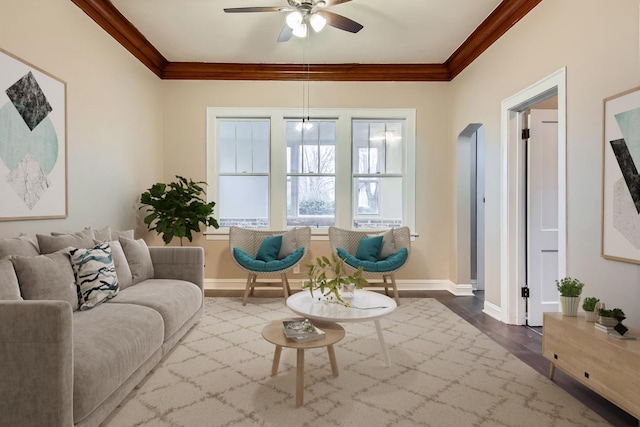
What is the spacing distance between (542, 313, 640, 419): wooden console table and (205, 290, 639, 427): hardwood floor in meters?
0.15

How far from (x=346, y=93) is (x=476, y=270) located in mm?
Result: 3241

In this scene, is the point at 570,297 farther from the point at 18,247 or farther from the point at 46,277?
the point at 18,247

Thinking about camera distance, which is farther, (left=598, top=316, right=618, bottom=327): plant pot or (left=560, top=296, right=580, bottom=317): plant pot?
(left=560, top=296, right=580, bottom=317): plant pot

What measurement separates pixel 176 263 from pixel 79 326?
148 centimetres

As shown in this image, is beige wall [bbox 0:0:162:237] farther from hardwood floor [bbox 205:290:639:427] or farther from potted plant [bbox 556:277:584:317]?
potted plant [bbox 556:277:584:317]

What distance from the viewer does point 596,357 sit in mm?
2094

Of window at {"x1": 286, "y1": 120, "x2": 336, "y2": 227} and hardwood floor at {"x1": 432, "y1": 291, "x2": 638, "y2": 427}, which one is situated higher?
window at {"x1": 286, "y1": 120, "x2": 336, "y2": 227}

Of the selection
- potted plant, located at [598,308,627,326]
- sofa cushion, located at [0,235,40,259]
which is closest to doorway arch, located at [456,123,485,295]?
potted plant, located at [598,308,627,326]

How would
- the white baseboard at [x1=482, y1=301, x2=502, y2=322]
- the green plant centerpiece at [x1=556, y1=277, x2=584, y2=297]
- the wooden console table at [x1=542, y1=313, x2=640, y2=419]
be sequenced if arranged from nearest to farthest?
the wooden console table at [x1=542, y1=313, x2=640, y2=419]
the green plant centerpiece at [x1=556, y1=277, x2=584, y2=297]
the white baseboard at [x1=482, y1=301, x2=502, y2=322]

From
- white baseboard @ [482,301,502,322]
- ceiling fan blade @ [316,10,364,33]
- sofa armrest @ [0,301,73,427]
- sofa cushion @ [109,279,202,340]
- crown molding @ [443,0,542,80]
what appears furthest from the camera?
white baseboard @ [482,301,502,322]

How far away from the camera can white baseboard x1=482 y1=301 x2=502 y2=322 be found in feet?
13.0

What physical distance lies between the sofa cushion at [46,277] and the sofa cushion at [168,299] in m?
0.34

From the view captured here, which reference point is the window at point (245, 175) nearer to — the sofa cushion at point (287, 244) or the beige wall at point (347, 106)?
the beige wall at point (347, 106)

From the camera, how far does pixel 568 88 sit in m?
2.92
